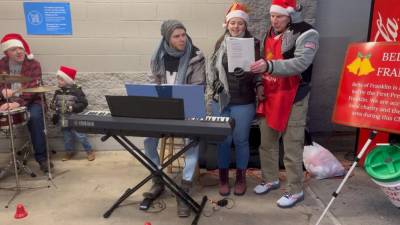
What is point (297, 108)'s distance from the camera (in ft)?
8.73

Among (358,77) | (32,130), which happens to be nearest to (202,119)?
Answer: (358,77)

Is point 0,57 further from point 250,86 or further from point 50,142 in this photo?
point 250,86

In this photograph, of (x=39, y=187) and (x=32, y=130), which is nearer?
(x=39, y=187)

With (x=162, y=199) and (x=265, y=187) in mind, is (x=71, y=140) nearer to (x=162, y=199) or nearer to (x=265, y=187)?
(x=162, y=199)

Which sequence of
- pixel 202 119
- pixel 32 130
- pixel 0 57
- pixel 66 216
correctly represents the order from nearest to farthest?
1. pixel 202 119
2. pixel 66 216
3. pixel 32 130
4. pixel 0 57

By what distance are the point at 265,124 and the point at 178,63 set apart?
0.85 m

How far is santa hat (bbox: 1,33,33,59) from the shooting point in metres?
3.36

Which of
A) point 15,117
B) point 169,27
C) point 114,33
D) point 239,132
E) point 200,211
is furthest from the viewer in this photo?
point 114,33

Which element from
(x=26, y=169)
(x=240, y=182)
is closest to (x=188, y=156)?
(x=240, y=182)

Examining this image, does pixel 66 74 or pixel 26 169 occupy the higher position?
pixel 66 74

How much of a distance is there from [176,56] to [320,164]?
1652mm

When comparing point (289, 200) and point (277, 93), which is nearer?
point (277, 93)

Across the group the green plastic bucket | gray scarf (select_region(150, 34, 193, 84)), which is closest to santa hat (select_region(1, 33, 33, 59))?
gray scarf (select_region(150, 34, 193, 84))

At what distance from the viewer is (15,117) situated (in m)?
2.95
